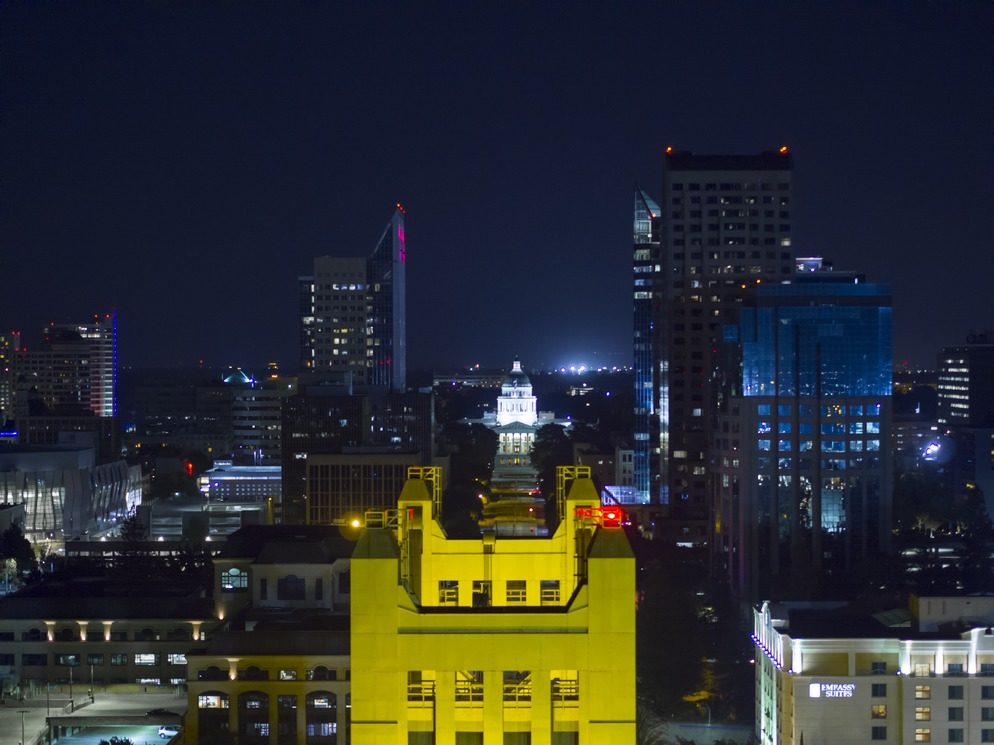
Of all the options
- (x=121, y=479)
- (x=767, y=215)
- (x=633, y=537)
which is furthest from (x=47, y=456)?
(x=767, y=215)

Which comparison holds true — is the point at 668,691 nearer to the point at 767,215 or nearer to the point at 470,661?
the point at 470,661

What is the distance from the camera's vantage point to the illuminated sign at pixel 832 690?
77.1 feet

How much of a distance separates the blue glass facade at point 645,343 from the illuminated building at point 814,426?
14.4m

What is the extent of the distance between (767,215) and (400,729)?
1951 inches

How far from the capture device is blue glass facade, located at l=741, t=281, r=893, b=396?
140 feet

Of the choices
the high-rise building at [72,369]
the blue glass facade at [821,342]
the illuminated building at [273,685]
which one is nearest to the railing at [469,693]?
the illuminated building at [273,685]

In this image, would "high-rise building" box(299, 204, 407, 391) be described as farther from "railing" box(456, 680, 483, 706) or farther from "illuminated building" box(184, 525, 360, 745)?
"railing" box(456, 680, 483, 706)

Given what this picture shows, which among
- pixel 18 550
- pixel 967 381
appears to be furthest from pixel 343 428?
pixel 967 381

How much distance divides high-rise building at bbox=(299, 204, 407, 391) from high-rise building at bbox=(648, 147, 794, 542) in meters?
46.9

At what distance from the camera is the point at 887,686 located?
23.5m

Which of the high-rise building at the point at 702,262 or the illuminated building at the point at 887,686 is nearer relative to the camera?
the illuminated building at the point at 887,686

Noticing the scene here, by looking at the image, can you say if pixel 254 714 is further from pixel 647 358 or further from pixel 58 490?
pixel 647 358

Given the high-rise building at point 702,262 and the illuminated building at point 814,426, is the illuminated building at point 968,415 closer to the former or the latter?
the high-rise building at point 702,262

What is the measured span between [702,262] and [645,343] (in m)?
12.4
